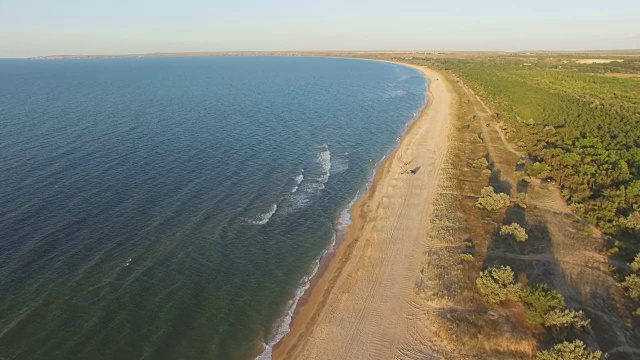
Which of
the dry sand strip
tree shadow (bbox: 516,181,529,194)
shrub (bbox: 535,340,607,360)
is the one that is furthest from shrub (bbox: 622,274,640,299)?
tree shadow (bbox: 516,181,529,194)

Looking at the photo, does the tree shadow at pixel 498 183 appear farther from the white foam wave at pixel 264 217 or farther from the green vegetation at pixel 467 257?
the white foam wave at pixel 264 217

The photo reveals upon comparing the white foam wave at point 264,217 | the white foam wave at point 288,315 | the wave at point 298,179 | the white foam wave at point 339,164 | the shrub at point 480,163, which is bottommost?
the white foam wave at point 288,315

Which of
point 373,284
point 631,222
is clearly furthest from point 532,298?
point 631,222

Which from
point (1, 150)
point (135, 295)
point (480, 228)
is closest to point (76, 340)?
point (135, 295)

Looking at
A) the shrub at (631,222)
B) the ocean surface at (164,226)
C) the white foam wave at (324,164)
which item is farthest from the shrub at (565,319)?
the white foam wave at (324,164)

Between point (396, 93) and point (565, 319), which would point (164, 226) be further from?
point (396, 93)

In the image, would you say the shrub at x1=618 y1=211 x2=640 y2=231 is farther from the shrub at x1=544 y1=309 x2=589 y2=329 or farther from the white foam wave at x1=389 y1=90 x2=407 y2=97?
the white foam wave at x1=389 y1=90 x2=407 y2=97
